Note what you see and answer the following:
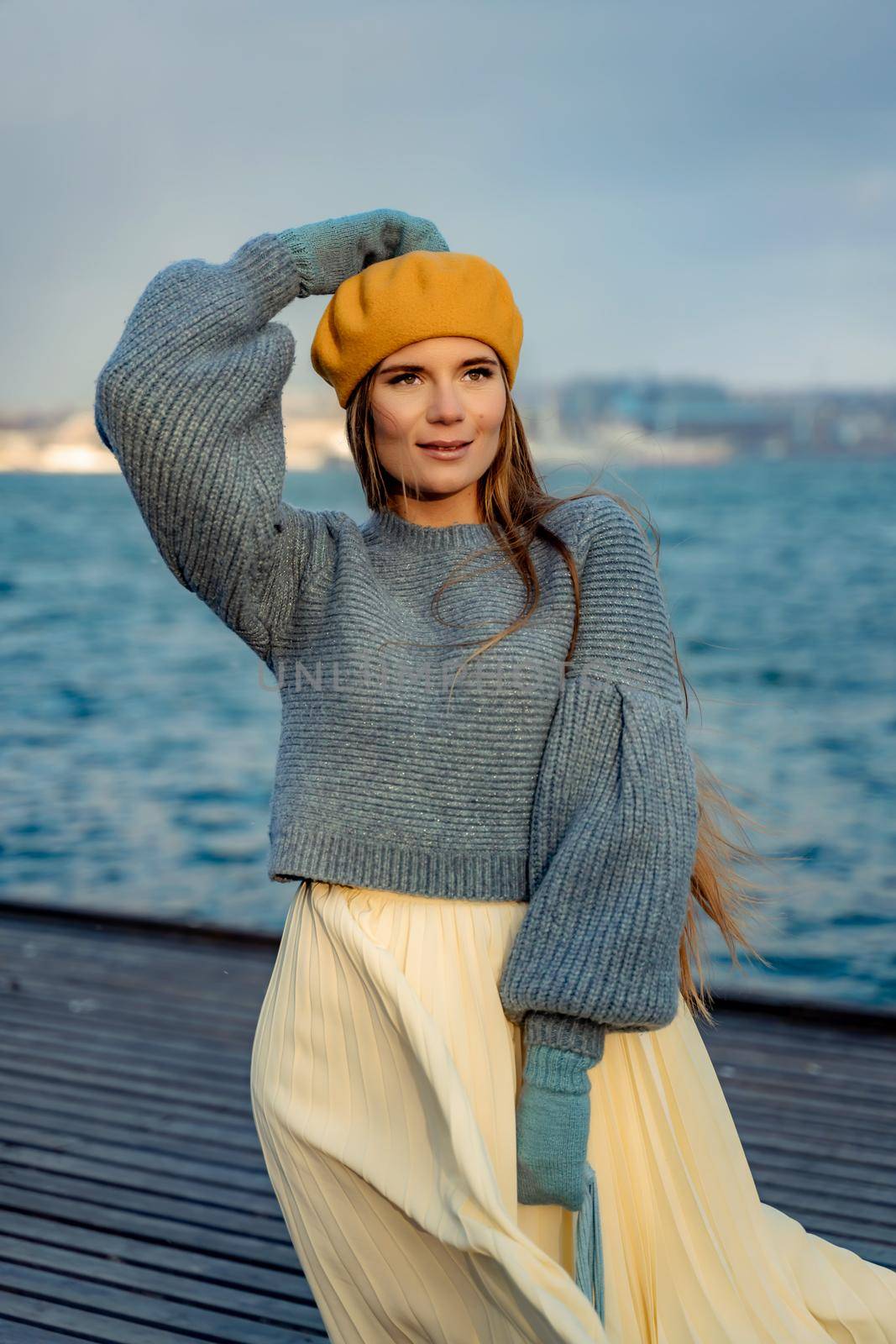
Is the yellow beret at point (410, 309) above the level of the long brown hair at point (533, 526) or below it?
above

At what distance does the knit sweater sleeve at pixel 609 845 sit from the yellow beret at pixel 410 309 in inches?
14.9

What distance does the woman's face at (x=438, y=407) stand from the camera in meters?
1.72

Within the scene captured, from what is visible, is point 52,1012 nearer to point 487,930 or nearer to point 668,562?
point 487,930

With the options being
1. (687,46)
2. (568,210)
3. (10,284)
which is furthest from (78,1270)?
(687,46)

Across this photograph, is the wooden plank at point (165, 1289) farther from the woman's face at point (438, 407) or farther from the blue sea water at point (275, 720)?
the woman's face at point (438, 407)

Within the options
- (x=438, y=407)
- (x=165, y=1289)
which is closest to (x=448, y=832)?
(x=438, y=407)

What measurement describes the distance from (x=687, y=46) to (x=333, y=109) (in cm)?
883

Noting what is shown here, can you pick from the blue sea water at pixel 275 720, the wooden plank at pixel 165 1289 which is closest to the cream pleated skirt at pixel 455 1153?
the blue sea water at pixel 275 720

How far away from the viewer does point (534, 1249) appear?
1431 millimetres

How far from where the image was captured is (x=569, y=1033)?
1562 mm

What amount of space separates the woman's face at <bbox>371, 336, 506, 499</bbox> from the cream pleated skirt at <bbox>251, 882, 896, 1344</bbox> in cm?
54

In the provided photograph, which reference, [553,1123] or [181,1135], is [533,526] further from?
[181,1135]

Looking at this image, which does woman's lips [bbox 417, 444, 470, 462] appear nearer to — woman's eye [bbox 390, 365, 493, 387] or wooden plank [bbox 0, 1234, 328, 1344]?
woman's eye [bbox 390, 365, 493, 387]

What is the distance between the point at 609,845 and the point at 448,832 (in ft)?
0.65
